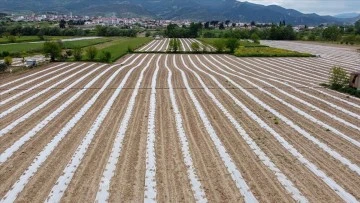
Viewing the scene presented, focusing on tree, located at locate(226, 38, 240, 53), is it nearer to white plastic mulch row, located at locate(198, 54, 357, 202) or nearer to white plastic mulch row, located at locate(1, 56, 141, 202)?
white plastic mulch row, located at locate(1, 56, 141, 202)

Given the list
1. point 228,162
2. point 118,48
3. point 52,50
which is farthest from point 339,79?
point 118,48

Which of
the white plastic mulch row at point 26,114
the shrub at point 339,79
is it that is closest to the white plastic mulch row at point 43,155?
the white plastic mulch row at point 26,114

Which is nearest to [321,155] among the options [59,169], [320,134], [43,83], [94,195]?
[320,134]

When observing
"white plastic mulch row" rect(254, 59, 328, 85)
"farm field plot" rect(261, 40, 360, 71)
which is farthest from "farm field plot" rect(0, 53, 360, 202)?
"farm field plot" rect(261, 40, 360, 71)

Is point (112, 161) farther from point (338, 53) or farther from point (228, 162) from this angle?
point (338, 53)

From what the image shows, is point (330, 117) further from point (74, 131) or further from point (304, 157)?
point (74, 131)

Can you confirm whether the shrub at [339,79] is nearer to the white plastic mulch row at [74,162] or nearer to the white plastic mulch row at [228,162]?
the white plastic mulch row at [228,162]
